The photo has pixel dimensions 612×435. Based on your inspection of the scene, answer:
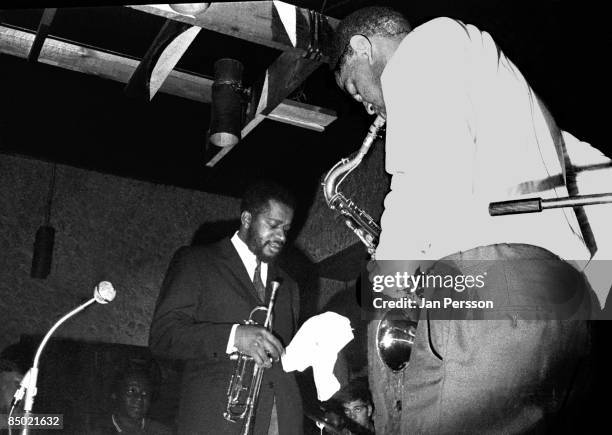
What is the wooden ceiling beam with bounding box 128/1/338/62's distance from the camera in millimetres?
2973

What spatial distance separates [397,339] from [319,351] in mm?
1036

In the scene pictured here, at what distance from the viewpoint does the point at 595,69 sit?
244 centimetres

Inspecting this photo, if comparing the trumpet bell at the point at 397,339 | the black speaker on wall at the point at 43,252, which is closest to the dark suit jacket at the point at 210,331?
the trumpet bell at the point at 397,339

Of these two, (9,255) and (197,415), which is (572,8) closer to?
(197,415)

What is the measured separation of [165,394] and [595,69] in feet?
11.1

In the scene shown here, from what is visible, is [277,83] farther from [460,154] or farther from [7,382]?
[460,154]

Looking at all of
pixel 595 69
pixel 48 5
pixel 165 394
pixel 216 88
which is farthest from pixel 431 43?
pixel 165 394

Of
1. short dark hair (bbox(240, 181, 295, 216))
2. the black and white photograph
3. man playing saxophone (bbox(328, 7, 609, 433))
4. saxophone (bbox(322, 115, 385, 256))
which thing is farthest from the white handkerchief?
man playing saxophone (bbox(328, 7, 609, 433))

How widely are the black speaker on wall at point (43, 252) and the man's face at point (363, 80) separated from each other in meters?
3.42

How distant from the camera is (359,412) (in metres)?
3.97

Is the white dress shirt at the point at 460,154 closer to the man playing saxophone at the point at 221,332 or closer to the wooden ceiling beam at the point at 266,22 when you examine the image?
the man playing saxophone at the point at 221,332

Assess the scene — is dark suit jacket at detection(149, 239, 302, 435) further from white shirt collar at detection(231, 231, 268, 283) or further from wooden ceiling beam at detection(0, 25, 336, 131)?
wooden ceiling beam at detection(0, 25, 336, 131)

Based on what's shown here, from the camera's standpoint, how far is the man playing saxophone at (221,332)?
268 centimetres

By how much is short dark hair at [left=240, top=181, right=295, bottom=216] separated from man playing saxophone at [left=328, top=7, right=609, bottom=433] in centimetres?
195
